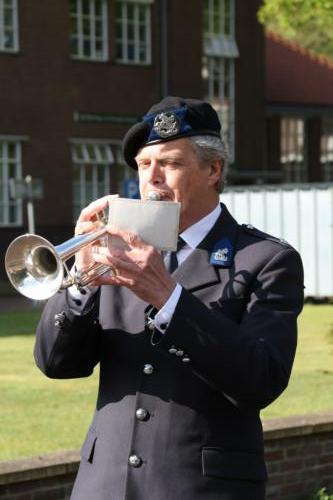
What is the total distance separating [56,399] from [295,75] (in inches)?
1339

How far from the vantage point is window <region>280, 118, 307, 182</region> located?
41188mm

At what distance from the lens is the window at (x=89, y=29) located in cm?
3123

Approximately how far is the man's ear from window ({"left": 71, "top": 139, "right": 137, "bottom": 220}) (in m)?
27.9

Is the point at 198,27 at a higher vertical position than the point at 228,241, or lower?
higher

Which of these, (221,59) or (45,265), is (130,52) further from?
(45,265)

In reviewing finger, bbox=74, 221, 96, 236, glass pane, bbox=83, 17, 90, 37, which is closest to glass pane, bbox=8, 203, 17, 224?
glass pane, bbox=83, 17, 90, 37

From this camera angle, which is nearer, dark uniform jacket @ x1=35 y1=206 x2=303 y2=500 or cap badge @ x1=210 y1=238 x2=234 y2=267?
dark uniform jacket @ x1=35 y1=206 x2=303 y2=500

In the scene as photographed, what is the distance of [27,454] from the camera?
7293 mm

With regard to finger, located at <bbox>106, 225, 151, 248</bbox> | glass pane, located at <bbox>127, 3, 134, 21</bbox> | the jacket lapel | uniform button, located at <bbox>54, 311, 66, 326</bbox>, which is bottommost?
uniform button, located at <bbox>54, 311, 66, 326</bbox>

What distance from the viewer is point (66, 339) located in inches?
121

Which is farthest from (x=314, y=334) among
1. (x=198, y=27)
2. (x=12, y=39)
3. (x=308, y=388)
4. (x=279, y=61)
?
(x=279, y=61)

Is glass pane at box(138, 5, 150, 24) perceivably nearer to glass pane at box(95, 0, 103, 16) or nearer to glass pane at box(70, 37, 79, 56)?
glass pane at box(95, 0, 103, 16)

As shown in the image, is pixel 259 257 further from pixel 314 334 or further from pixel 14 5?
pixel 14 5

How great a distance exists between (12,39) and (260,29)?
30.7 feet
